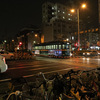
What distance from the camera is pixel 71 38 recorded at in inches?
2522

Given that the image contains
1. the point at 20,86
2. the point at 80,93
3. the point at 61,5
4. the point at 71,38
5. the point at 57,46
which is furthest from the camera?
the point at 61,5

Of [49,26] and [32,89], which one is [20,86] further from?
[49,26]

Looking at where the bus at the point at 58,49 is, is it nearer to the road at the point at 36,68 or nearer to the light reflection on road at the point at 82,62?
the light reflection on road at the point at 82,62

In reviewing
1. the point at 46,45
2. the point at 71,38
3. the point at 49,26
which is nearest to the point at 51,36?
the point at 49,26

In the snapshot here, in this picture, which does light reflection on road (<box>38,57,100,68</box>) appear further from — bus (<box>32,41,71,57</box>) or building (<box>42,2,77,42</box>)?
building (<box>42,2,77,42</box>)

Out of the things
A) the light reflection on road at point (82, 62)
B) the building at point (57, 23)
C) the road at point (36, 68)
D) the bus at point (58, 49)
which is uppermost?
the building at point (57, 23)

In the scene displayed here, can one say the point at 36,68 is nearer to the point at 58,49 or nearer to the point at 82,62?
the point at 82,62

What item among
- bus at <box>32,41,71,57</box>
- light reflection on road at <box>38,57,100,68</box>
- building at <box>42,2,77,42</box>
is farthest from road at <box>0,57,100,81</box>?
building at <box>42,2,77,42</box>

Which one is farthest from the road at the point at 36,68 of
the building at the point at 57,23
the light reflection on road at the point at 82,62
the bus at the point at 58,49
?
the building at the point at 57,23

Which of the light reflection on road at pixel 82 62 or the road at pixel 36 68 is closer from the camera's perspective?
the road at pixel 36 68

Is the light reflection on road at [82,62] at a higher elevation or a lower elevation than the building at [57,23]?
lower

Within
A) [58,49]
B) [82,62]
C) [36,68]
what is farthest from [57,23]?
[36,68]

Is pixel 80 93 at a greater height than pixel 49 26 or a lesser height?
lesser

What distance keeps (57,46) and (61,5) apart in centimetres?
5927
